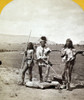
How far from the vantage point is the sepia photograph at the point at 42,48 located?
3.33 meters

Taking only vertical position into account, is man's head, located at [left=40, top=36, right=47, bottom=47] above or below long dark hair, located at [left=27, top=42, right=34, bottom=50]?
above

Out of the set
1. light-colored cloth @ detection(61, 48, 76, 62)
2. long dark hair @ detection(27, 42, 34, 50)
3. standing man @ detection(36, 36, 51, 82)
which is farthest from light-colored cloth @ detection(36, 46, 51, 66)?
light-colored cloth @ detection(61, 48, 76, 62)

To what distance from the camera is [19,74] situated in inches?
132

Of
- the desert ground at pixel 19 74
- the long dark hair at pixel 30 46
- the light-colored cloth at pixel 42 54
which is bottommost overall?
the desert ground at pixel 19 74

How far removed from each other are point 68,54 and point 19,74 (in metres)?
0.98

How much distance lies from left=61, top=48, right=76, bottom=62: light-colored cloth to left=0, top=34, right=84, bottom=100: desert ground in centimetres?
8

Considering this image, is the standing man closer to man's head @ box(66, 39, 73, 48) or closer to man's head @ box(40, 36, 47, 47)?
man's head @ box(40, 36, 47, 47)

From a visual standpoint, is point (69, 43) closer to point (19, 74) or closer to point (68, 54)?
point (68, 54)

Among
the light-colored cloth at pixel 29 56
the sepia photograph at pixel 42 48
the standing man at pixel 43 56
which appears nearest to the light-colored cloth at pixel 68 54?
the sepia photograph at pixel 42 48

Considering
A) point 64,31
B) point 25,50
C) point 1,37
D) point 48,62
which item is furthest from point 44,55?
point 1,37

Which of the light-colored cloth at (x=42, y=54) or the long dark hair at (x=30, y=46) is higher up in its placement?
the long dark hair at (x=30, y=46)

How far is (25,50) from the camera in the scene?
3361 millimetres

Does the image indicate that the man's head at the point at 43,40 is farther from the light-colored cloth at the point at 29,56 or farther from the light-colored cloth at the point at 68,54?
the light-colored cloth at the point at 68,54

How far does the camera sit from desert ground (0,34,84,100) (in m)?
3.22
